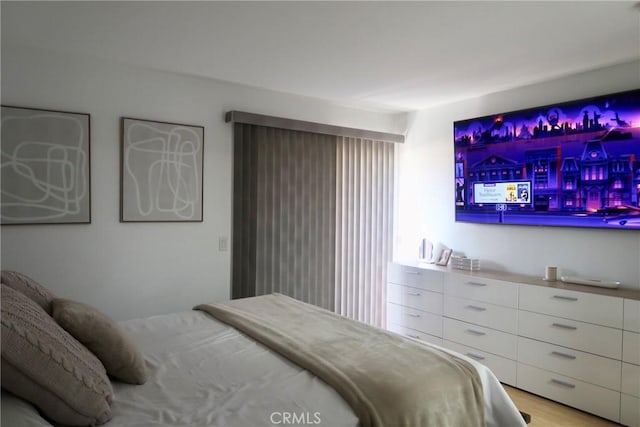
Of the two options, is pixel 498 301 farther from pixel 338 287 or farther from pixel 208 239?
pixel 208 239

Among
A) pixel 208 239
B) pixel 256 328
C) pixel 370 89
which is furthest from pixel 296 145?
pixel 256 328

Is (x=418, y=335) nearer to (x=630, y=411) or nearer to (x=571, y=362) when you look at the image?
(x=571, y=362)

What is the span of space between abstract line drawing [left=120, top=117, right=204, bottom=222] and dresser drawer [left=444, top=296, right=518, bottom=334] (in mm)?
2212

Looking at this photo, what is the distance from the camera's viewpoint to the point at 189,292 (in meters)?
3.46

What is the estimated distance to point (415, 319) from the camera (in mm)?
3967

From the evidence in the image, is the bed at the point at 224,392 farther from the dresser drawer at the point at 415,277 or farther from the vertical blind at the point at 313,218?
the dresser drawer at the point at 415,277

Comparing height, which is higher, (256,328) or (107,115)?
(107,115)

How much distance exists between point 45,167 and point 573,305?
142 inches

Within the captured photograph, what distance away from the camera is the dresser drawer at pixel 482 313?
3244mm

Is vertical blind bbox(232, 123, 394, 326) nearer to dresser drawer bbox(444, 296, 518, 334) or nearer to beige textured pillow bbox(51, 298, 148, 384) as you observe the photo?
dresser drawer bbox(444, 296, 518, 334)

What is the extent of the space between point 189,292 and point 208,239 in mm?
444

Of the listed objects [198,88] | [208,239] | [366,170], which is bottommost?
[208,239]

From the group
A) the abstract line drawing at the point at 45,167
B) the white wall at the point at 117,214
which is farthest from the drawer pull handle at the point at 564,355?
the abstract line drawing at the point at 45,167

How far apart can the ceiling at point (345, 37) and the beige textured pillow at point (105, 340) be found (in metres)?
1.52
